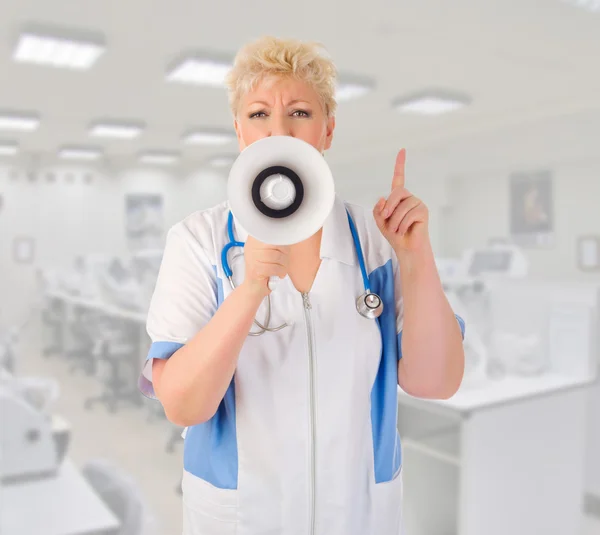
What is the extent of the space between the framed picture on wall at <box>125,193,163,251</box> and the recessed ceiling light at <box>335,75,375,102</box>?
295 cm

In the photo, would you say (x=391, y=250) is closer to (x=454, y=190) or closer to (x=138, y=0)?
(x=138, y=0)

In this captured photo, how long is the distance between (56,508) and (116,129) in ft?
20.5

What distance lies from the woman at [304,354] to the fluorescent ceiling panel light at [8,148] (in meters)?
7.32

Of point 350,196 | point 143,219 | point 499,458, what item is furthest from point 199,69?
point 350,196

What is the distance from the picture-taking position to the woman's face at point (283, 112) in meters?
0.85

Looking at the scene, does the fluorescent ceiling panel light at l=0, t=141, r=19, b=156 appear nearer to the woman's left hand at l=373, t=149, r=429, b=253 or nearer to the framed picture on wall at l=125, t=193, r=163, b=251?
the framed picture on wall at l=125, t=193, r=163, b=251

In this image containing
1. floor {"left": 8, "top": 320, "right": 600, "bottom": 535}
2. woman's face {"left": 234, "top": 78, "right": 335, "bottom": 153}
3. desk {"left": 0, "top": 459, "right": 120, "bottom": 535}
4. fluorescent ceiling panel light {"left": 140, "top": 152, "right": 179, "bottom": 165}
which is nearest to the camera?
woman's face {"left": 234, "top": 78, "right": 335, "bottom": 153}

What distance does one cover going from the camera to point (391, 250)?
98cm

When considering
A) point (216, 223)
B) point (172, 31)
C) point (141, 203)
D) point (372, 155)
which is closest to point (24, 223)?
point (141, 203)

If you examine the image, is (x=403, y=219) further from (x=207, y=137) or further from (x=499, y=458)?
(x=207, y=137)

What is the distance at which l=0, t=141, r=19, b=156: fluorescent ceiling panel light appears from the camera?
721cm

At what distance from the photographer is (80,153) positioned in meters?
8.05

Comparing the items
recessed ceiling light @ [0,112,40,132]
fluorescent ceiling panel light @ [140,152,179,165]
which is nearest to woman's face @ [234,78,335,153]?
recessed ceiling light @ [0,112,40,132]

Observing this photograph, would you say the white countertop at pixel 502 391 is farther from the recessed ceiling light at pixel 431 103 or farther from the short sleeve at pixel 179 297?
the recessed ceiling light at pixel 431 103
